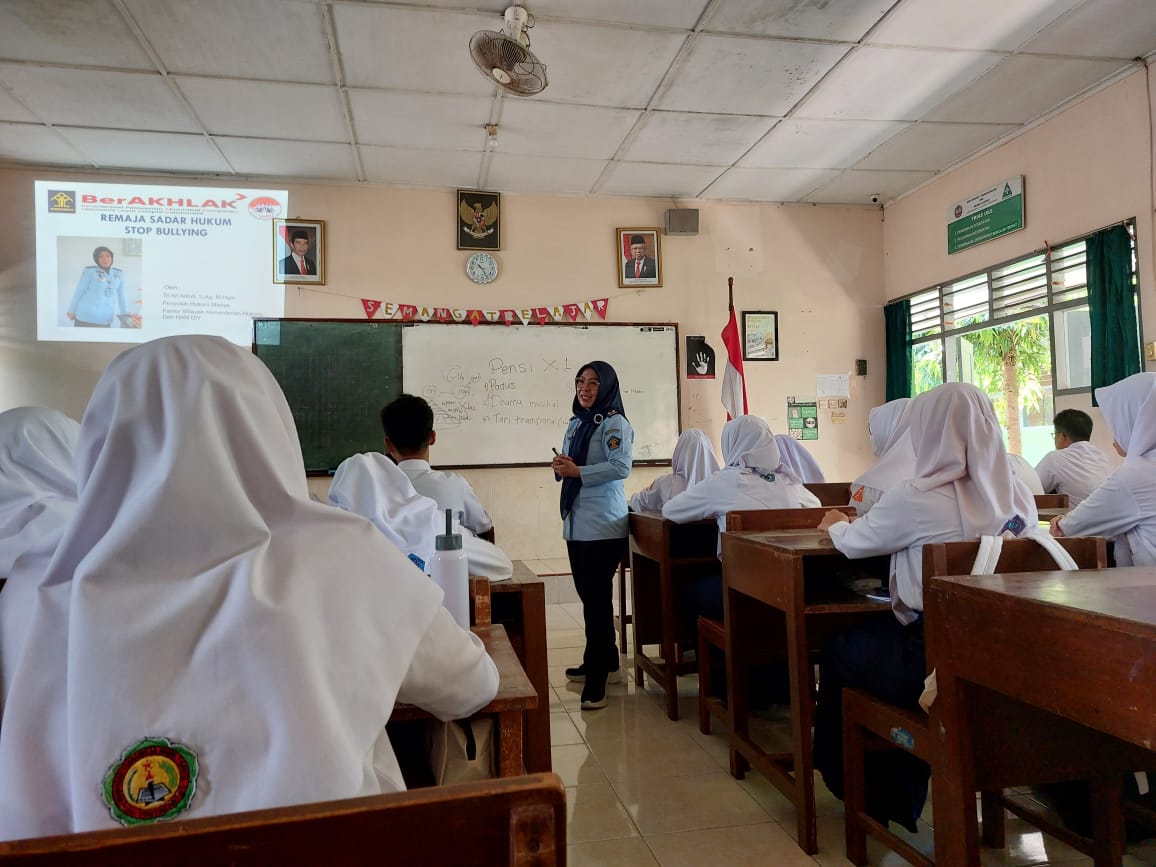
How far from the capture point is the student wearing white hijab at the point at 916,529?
183 cm

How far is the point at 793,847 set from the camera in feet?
6.35

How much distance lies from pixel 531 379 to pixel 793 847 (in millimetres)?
3792

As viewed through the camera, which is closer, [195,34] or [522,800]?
[522,800]

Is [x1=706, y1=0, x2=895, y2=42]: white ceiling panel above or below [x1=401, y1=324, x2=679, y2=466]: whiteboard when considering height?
above

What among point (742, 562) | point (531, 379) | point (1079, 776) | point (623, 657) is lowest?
point (623, 657)

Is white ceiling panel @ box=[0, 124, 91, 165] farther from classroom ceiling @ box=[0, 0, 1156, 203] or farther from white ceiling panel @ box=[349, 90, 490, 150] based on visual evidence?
white ceiling panel @ box=[349, 90, 490, 150]

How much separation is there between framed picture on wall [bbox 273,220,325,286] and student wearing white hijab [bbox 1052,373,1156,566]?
14.8ft

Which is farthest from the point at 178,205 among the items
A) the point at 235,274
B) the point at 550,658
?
the point at 550,658

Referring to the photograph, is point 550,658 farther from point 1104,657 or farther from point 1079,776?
point 1104,657

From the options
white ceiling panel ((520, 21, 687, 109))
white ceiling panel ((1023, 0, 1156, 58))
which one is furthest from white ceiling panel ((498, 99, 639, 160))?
white ceiling panel ((1023, 0, 1156, 58))

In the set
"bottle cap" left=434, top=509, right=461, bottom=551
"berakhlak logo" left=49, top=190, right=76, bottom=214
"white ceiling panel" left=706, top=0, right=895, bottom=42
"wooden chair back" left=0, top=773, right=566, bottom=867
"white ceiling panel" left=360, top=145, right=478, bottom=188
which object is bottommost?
"wooden chair back" left=0, top=773, right=566, bottom=867

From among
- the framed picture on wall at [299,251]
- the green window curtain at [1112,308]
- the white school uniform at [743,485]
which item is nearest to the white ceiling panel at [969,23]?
the green window curtain at [1112,308]

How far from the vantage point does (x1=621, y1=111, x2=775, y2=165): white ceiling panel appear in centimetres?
433

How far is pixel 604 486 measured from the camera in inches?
128
